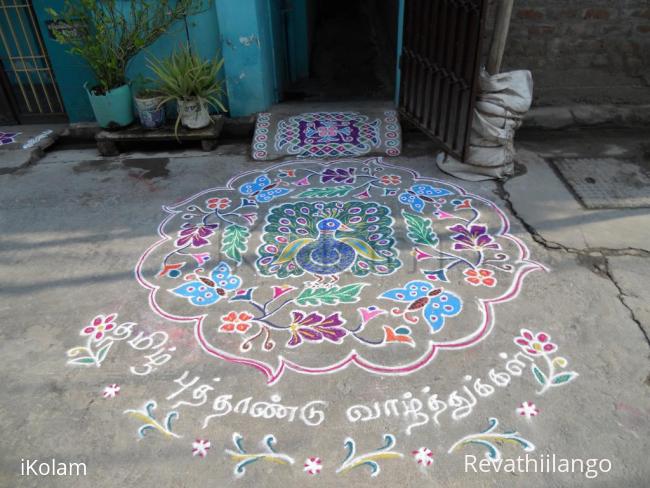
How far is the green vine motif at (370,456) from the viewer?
74.2 inches

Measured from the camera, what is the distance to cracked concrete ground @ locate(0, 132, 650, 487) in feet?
6.23

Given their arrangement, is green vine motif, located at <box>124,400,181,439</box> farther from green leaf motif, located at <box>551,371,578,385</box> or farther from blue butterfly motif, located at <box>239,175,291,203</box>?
blue butterfly motif, located at <box>239,175,291,203</box>

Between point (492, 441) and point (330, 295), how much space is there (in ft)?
3.56

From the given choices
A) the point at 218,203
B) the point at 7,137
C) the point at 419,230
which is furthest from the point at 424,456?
the point at 7,137

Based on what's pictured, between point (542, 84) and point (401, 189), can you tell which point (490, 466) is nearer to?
point (401, 189)

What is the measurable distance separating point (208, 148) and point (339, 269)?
6.87 ft

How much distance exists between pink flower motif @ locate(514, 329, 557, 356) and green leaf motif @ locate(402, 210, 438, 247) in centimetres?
84

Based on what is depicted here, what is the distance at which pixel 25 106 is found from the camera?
4.92 m

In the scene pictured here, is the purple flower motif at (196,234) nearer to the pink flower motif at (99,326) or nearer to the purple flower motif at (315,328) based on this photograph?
the pink flower motif at (99,326)

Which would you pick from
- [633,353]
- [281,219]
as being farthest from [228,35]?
[633,353]

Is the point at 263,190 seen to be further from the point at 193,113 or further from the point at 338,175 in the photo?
the point at 193,113

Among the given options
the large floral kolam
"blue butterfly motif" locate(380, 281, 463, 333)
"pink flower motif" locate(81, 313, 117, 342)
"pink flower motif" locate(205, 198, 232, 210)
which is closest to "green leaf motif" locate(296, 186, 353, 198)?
the large floral kolam

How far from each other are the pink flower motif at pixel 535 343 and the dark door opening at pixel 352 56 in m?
3.37

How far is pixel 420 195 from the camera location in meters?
3.55
